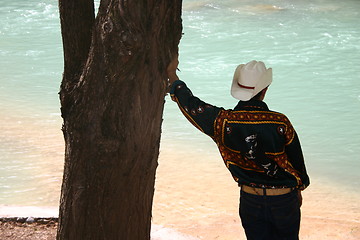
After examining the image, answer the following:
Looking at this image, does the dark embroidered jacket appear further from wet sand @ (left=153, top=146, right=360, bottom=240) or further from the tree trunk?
wet sand @ (left=153, top=146, right=360, bottom=240)

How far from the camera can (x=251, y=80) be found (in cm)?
308

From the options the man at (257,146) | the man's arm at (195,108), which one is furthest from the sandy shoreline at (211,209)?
the man's arm at (195,108)

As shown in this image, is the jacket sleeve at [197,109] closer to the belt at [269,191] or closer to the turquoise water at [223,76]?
the belt at [269,191]

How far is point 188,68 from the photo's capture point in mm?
11703

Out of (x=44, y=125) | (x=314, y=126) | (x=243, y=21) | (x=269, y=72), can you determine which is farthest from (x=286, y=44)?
(x=269, y=72)

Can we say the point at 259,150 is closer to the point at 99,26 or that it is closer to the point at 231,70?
the point at 99,26

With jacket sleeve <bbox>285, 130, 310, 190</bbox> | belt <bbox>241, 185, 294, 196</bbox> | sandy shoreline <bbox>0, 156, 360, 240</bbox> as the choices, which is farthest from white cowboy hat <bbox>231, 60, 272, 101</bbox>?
sandy shoreline <bbox>0, 156, 360, 240</bbox>

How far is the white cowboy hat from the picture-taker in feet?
10.1

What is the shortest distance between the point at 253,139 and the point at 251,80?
288 mm

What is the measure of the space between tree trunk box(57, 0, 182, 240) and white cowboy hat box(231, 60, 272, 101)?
0.37 metres

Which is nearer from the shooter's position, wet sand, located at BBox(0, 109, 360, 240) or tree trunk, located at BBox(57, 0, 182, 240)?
tree trunk, located at BBox(57, 0, 182, 240)

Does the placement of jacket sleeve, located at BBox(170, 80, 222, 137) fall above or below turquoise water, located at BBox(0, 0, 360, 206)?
above

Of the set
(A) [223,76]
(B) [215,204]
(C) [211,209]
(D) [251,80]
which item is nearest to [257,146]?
(D) [251,80]

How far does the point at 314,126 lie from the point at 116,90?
20.0 feet
